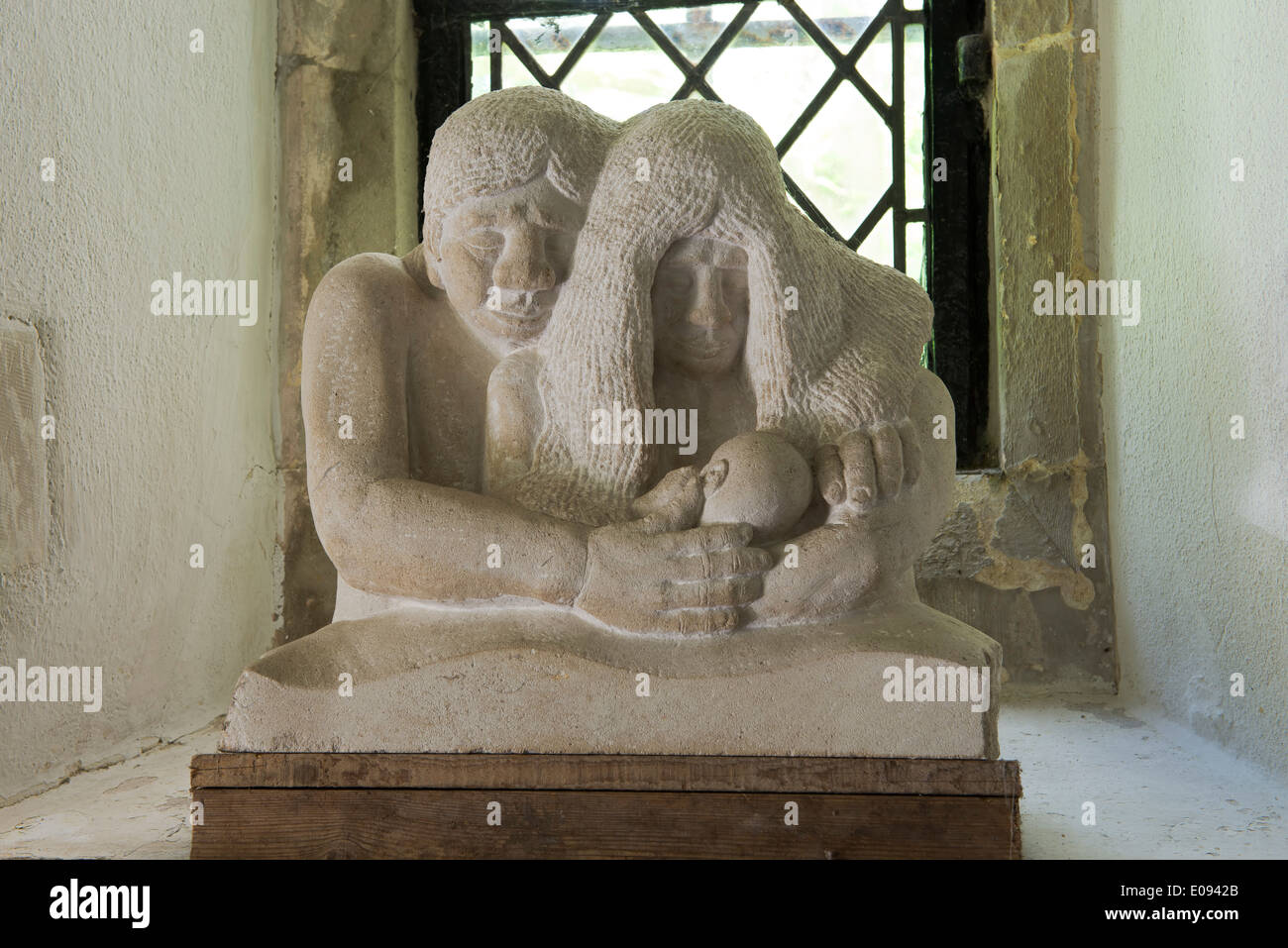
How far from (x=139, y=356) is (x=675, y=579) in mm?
1496

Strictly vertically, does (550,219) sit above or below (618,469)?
above

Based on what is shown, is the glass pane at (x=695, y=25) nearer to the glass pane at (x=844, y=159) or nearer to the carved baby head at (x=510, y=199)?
the glass pane at (x=844, y=159)

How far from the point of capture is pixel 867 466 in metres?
2.19

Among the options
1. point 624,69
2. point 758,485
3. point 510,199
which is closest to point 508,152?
point 510,199

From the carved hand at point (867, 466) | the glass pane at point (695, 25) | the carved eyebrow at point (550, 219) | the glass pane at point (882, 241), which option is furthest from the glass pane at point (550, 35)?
the carved hand at point (867, 466)

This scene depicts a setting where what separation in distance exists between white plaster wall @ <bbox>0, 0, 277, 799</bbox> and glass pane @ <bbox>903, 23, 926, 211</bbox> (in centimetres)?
168

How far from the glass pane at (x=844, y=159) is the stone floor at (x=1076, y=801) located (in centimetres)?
144

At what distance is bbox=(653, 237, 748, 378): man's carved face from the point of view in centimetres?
230

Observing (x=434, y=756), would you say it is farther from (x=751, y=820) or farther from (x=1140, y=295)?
(x=1140, y=295)

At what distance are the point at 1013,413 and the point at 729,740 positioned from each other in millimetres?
1644

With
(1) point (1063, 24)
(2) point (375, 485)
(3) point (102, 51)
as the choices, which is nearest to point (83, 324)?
(3) point (102, 51)

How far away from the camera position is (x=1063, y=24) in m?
3.38

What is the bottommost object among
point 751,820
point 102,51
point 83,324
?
point 751,820

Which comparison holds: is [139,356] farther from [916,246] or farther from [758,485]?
[916,246]
